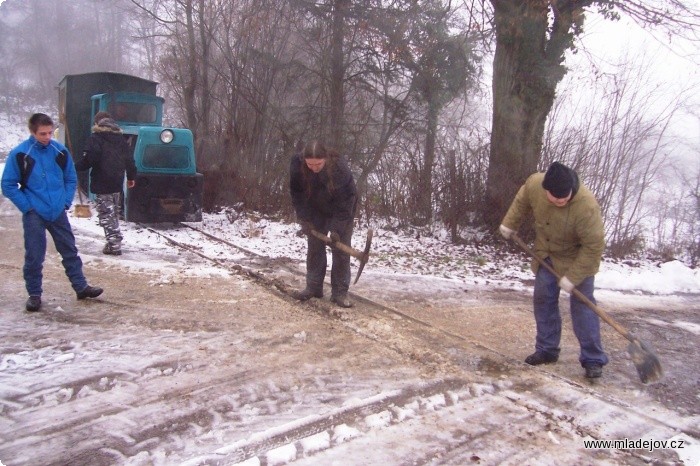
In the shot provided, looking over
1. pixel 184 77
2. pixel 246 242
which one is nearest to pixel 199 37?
pixel 184 77

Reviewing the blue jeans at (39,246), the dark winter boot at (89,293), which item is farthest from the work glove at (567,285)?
the blue jeans at (39,246)

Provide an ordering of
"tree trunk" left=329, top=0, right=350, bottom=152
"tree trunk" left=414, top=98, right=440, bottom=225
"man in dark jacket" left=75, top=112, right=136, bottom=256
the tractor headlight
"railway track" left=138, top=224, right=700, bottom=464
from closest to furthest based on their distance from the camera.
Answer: "railway track" left=138, top=224, right=700, bottom=464 → "man in dark jacket" left=75, top=112, right=136, bottom=256 → the tractor headlight → "tree trunk" left=414, top=98, right=440, bottom=225 → "tree trunk" left=329, top=0, right=350, bottom=152

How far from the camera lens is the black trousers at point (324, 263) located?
18.7 feet

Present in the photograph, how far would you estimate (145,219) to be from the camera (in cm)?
943

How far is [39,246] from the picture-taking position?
5.01m

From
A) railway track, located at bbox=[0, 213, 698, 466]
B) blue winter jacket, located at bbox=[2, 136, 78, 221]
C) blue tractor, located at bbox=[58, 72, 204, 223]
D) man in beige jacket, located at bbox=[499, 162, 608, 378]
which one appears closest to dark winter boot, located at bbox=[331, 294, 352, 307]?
railway track, located at bbox=[0, 213, 698, 466]

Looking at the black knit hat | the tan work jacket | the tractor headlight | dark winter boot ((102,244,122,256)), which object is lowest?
dark winter boot ((102,244,122,256))

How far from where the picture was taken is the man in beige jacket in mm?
4094

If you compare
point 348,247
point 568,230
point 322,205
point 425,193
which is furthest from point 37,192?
point 425,193

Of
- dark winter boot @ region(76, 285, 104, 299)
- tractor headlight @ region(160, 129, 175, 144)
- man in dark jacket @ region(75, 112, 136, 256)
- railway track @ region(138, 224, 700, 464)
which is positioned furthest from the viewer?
tractor headlight @ region(160, 129, 175, 144)

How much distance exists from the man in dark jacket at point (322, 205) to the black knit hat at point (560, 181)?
2057 mm

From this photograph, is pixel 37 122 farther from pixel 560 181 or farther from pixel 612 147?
pixel 612 147

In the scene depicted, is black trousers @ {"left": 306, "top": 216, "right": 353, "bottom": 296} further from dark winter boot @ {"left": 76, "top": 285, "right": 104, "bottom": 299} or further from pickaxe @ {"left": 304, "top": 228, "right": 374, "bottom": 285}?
dark winter boot @ {"left": 76, "top": 285, "right": 104, "bottom": 299}

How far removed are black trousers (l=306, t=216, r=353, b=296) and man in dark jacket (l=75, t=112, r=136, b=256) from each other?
10.2ft
